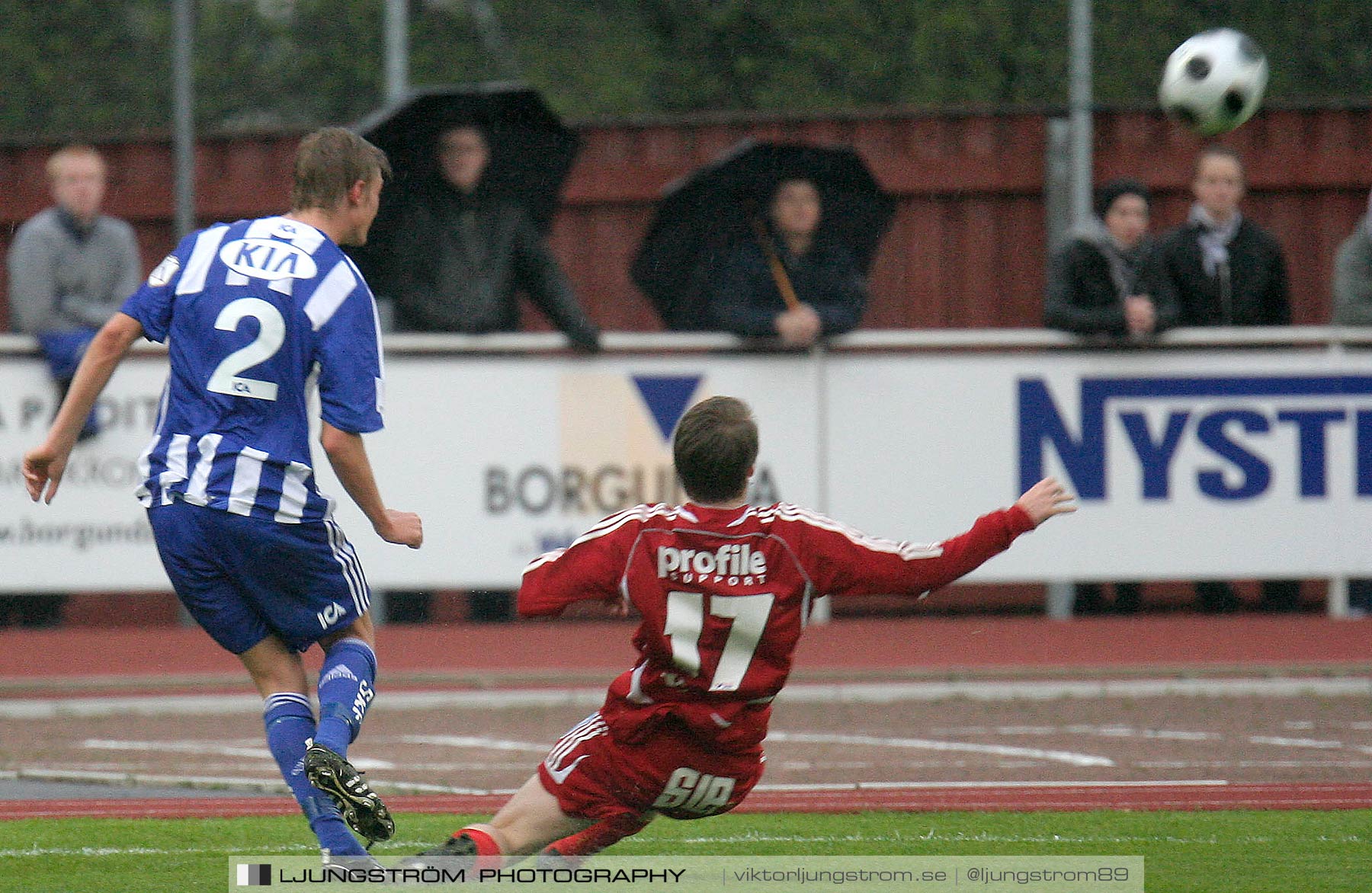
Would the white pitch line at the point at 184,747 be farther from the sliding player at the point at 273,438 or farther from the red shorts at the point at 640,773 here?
the red shorts at the point at 640,773

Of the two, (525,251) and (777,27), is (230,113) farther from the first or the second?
(525,251)

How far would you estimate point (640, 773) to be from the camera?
4.80m

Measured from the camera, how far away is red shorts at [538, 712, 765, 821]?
4.80 m

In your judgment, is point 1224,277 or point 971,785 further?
point 1224,277

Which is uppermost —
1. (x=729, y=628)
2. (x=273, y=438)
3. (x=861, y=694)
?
(x=273, y=438)

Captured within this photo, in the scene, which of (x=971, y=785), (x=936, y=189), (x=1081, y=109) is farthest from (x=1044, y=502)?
(x=936, y=189)

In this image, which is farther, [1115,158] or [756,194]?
[1115,158]

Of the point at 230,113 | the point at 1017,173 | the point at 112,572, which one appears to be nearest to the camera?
the point at 112,572

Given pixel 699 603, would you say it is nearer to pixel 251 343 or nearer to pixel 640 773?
pixel 640 773

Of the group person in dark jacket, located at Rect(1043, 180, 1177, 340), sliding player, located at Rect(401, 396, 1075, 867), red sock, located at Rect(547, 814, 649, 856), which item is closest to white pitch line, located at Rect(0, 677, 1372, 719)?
person in dark jacket, located at Rect(1043, 180, 1177, 340)

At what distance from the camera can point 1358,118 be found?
564 inches

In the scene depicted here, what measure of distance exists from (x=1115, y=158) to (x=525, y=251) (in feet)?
16.7

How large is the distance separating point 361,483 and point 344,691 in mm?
544

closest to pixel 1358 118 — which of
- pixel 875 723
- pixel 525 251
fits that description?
pixel 525 251
